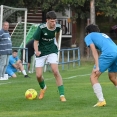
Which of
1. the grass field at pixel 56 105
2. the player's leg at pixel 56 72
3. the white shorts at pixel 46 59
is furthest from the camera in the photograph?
the white shorts at pixel 46 59

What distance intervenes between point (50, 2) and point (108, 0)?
3.82 metres

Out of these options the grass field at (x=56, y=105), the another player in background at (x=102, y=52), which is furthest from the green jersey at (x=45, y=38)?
the another player in background at (x=102, y=52)

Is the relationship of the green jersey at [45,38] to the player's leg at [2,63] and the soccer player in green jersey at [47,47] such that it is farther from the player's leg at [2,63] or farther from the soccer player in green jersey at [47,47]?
the player's leg at [2,63]

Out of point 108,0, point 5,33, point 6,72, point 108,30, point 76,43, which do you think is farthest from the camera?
point 108,30

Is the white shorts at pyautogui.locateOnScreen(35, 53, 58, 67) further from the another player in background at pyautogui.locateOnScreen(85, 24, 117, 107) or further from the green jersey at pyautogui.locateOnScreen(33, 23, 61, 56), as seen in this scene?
the another player in background at pyautogui.locateOnScreen(85, 24, 117, 107)

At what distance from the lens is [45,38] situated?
44.5 ft

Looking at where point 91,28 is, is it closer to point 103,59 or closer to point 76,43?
point 103,59

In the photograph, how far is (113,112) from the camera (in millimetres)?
11148

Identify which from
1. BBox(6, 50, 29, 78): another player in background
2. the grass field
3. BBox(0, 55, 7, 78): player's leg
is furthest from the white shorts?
BBox(6, 50, 29, 78): another player in background

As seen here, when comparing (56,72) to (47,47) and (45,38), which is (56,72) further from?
(45,38)

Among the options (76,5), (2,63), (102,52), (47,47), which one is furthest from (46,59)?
(76,5)

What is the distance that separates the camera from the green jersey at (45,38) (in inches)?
529

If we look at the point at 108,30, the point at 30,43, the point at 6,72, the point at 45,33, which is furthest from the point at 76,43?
the point at 45,33

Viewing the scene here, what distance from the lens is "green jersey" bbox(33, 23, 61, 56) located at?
1344 cm
